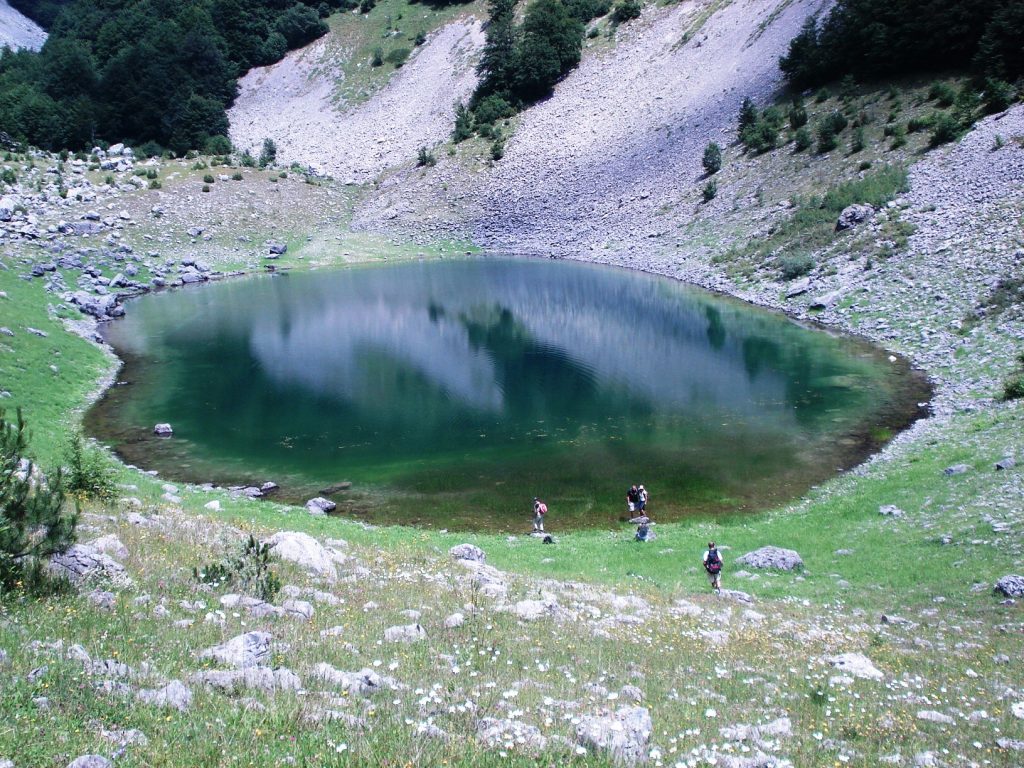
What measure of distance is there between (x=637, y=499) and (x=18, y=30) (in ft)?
641

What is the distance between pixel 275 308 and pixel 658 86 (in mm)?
59318

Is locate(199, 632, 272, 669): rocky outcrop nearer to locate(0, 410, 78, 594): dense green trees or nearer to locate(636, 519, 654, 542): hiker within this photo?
locate(0, 410, 78, 594): dense green trees

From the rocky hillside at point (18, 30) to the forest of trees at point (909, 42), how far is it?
160528mm

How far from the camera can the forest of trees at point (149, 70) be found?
4112 inches

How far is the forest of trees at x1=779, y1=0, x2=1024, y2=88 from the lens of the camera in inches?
2218

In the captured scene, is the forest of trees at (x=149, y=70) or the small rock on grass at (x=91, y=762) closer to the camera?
the small rock on grass at (x=91, y=762)

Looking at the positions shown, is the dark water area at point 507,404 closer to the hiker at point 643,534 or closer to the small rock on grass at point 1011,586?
the hiker at point 643,534

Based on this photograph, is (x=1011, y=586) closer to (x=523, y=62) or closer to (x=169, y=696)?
(x=169, y=696)

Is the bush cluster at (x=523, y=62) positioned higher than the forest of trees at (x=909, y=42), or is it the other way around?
the bush cluster at (x=523, y=62)

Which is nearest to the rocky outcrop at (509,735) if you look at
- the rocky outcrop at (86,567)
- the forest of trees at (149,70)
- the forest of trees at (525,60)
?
the rocky outcrop at (86,567)

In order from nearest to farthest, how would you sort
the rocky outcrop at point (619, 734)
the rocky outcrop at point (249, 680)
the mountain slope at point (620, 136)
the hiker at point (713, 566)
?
the rocky outcrop at point (619, 734)
the rocky outcrop at point (249, 680)
the hiker at point (713, 566)
the mountain slope at point (620, 136)

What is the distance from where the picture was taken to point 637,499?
2325 cm

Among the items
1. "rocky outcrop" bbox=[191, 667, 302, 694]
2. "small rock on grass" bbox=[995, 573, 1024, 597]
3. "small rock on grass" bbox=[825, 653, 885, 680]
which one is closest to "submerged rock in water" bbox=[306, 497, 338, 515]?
"rocky outcrop" bbox=[191, 667, 302, 694]

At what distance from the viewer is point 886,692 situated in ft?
32.7
